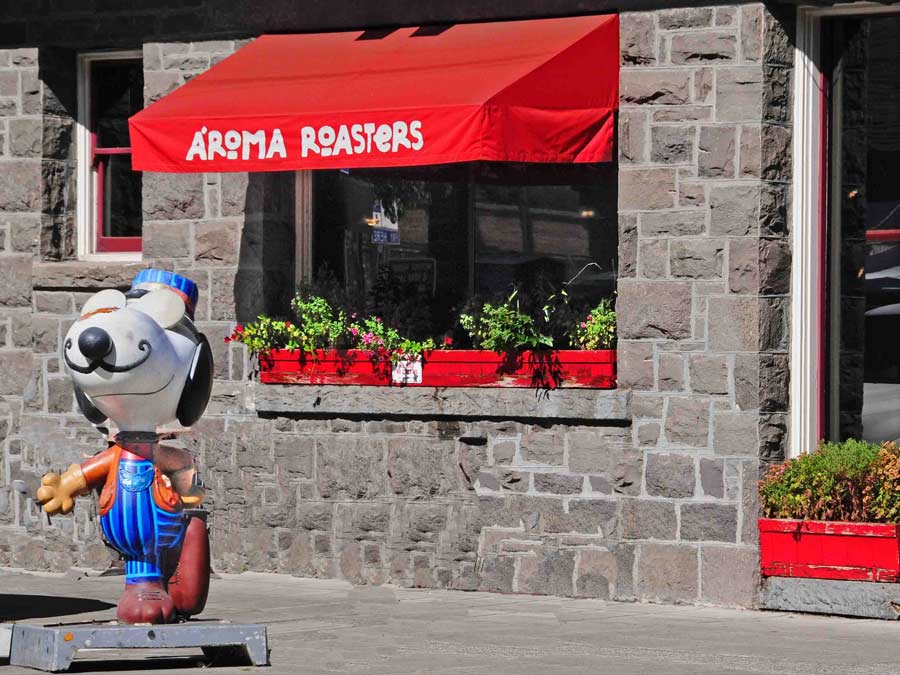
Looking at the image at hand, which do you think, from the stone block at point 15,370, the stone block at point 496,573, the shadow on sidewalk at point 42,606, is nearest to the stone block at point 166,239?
the stone block at point 15,370

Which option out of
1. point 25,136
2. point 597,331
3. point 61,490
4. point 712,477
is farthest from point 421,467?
point 25,136

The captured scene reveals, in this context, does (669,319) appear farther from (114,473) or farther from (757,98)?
(114,473)

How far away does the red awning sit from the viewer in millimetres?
10242

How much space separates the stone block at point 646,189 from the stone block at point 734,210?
27 cm

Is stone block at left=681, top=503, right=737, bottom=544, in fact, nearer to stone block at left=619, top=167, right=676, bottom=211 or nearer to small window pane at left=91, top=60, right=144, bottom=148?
stone block at left=619, top=167, right=676, bottom=211

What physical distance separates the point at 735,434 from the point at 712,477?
0.29 m

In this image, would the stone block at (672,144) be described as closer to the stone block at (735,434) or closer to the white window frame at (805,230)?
the white window frame at (805,230)

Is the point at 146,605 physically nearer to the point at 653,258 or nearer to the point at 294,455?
the point at 294,455

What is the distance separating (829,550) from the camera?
10195 millimetres

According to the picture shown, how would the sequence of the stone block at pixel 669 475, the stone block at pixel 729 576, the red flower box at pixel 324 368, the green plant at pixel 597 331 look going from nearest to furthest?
1. the stone block at pixel 729 576
2. the stone block at pixel 669 475
3. the green plant at pixel 597 331
4. the red flower box at pixel 324 368

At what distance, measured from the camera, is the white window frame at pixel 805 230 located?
1064cm

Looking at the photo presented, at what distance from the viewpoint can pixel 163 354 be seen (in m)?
8.14

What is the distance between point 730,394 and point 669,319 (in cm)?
58

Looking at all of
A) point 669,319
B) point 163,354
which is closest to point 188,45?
point 669,319
